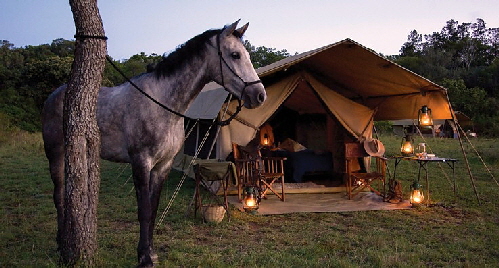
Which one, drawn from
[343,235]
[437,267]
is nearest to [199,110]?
[343,235]

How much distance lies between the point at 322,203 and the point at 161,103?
401 cm

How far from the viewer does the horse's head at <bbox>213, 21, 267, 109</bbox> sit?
3412mm

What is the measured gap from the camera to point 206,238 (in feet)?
15.4

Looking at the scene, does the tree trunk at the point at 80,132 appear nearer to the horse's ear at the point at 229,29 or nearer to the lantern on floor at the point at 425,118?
the horse's ear at the point at 229,29

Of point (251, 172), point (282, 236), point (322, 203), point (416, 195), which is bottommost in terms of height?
point (282, 236)

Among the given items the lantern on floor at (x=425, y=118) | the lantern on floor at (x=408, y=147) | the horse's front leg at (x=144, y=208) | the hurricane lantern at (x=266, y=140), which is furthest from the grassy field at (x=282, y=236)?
the hurricane lantern at (x=266, y=140)

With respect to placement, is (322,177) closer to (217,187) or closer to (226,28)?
(217,187)

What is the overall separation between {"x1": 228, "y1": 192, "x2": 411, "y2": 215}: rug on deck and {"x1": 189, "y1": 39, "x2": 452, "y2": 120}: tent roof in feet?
5.16

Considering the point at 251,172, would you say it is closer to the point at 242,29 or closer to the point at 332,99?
the point at 332,99

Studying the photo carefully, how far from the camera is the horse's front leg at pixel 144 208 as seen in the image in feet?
11.3

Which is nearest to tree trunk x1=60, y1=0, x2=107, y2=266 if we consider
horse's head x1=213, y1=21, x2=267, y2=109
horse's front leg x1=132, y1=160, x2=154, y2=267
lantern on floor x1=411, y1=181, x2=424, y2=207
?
horse's front leg x1=132, y1=160, x2=154, y2=267

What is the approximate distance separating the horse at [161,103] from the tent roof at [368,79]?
106 inches

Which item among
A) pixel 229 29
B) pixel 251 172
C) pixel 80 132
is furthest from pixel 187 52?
pixel 251 172

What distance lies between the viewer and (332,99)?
24.7ft
